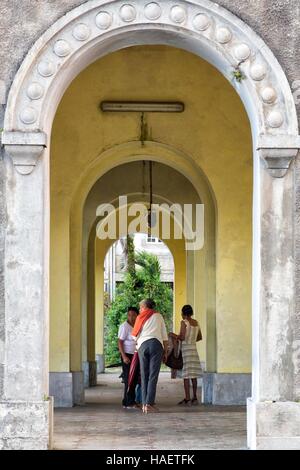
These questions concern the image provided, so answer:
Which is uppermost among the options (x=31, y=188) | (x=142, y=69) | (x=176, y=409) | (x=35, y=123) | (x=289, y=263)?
(x=142, y=69)

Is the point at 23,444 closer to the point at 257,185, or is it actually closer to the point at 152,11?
the point at 257,185

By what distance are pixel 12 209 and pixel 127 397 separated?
19.2ft

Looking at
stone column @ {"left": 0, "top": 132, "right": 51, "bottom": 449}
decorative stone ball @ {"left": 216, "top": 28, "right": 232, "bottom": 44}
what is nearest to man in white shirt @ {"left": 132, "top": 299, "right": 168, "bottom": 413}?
stone column @ {"left": 0, "top": 132, "right": 51, "bottom": 449}

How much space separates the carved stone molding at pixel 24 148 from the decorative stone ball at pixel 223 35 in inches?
72.5

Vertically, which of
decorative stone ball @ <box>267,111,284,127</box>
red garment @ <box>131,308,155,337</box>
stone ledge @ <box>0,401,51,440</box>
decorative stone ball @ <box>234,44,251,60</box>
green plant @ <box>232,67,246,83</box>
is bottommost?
stone ledge @ <box>0,401,51,440</box>

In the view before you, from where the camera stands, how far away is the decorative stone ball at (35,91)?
372 inches

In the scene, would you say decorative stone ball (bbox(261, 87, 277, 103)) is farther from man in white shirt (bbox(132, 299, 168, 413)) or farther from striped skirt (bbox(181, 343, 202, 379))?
striped skirt (bbox(181, 343, 202, 379))

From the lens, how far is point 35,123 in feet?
31.0

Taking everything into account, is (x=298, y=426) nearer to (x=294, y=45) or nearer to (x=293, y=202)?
(x=293, y=202)

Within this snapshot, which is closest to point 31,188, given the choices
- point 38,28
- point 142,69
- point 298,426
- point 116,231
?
point 38,28

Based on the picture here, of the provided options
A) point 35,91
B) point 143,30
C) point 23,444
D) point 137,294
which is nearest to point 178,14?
point 143,30

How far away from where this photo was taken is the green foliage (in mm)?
34969

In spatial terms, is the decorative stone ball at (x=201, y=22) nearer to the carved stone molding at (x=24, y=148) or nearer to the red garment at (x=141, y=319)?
the carved stone molding at (x=24, y=148)

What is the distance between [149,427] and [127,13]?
4852mm
